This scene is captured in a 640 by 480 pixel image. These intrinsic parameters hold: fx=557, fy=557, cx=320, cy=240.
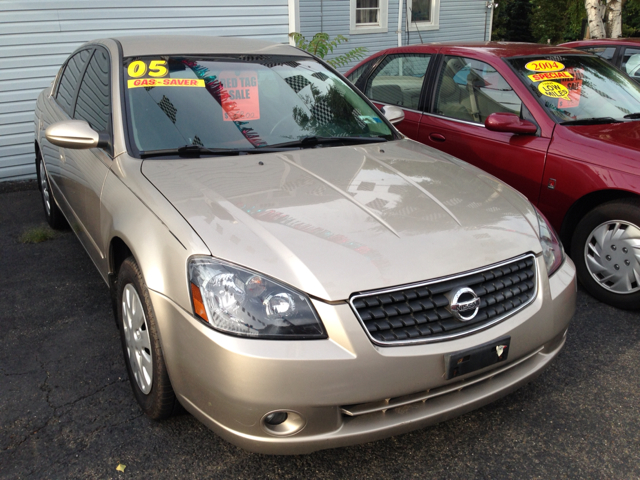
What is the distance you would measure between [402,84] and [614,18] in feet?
25.7

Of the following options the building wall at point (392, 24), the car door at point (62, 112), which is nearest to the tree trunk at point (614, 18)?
the building wall at point (392, 24)

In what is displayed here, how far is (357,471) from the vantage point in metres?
2.31

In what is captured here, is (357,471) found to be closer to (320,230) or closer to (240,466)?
(240,466)

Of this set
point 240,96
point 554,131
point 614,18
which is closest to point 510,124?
point 554,131

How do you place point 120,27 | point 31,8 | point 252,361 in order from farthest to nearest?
point 120,27, point 31,8, point 252,361

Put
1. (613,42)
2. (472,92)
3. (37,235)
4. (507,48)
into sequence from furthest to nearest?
(613,42) → (37,235) → (507,48) → (472,92)

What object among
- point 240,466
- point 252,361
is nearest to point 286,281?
point 252,361

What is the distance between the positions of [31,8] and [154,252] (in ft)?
19.3

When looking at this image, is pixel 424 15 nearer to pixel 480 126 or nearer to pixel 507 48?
pixel 507 48

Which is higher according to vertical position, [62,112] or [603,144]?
[62,112]

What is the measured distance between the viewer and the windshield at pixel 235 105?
2.98 meters

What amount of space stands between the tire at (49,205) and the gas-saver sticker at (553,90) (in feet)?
13.2

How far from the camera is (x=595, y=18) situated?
10266 millimetres

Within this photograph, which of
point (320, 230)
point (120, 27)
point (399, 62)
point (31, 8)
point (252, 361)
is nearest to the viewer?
point (252, 361)
